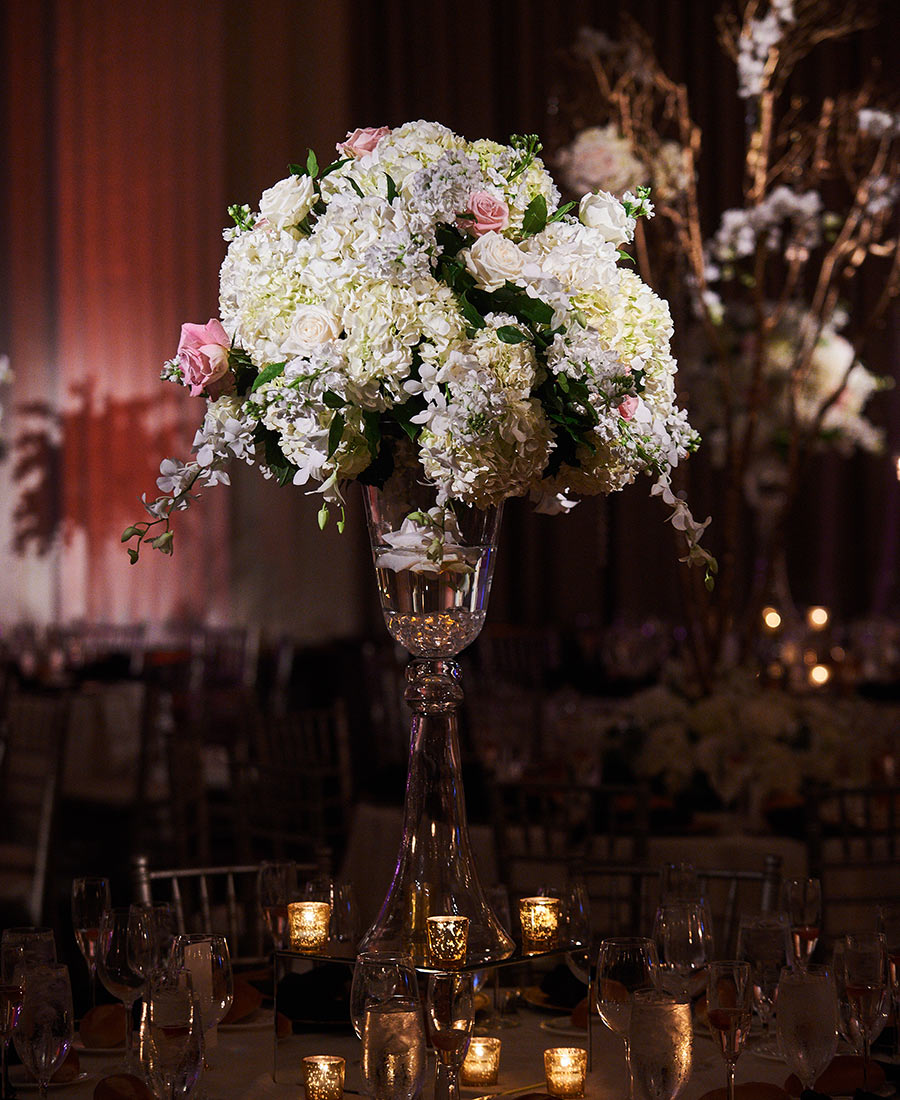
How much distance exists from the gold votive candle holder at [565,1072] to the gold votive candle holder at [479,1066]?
0.08 metres

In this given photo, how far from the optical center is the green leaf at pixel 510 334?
1.67 m

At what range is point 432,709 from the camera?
1856 millimetres

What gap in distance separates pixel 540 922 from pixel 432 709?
37 centimetres

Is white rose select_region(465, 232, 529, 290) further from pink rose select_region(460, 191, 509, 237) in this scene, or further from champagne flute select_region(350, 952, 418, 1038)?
champagne flute select_region(350, 952, 418, 1038)

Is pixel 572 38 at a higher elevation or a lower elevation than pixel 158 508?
higher

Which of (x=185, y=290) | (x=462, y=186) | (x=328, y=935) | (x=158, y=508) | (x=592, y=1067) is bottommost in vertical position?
(x=592, y=1067)

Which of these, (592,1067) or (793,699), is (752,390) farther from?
(592,1067)

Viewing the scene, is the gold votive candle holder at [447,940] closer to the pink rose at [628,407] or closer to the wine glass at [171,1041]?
the wine glass at [171,1041]

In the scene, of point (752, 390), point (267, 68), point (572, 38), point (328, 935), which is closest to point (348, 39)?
point (267, 68)

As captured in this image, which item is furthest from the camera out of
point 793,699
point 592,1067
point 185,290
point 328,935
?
point 185,290

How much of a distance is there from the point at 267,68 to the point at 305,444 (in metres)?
9.03

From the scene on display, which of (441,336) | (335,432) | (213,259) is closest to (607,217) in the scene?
(441,336)

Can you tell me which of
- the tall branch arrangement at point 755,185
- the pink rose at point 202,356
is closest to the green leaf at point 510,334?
the pink rose at point 202,356

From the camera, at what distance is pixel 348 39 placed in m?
10.5
